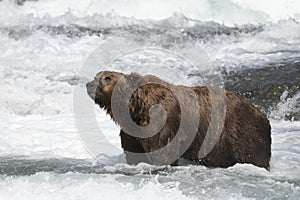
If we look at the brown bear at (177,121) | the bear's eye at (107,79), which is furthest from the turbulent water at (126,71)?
the bear's eye at (107,79)

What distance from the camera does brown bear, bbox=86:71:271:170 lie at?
7238mm

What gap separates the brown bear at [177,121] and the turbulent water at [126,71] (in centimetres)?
17

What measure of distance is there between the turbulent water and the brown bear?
0.17 metres

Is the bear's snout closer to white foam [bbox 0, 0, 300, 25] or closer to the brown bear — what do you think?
the brown bear

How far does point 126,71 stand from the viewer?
45.3 ft

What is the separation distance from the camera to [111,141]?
9273mm

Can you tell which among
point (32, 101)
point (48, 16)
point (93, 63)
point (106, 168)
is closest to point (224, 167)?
point (106, 168)

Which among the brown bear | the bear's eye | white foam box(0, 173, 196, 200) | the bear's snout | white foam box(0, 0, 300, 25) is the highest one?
white foam box(0, 0, 300, 25)

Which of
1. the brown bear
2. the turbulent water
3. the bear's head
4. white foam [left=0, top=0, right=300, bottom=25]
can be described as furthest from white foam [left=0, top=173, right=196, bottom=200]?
white foam [left=0, top=0, right=300, bottom=25]

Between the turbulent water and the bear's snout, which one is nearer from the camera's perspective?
the turbulent water

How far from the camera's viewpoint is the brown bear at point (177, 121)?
23.7ft

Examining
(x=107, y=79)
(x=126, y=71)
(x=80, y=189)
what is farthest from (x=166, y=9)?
(x=80, y=189)

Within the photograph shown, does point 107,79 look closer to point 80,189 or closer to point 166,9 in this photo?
point 80,189

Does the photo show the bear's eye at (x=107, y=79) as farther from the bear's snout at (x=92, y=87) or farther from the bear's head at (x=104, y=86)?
the bear's snout at (x=92, y=87)
